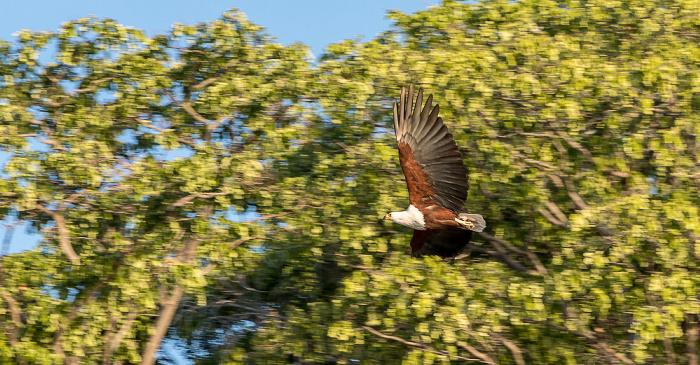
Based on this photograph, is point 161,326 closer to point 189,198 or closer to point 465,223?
point 189,198

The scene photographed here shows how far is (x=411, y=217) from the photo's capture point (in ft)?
33.6

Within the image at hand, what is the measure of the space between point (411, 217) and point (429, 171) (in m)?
0.57

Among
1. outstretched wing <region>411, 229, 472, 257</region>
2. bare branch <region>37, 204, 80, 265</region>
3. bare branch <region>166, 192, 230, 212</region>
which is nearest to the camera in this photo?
outstretched wing <region>411, 229, 472, 257</region>

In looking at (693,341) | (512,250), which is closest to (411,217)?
(512,250)

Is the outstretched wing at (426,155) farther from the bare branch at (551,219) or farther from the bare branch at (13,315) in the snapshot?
the bare branch at (13,315)

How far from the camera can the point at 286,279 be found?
15.3 m

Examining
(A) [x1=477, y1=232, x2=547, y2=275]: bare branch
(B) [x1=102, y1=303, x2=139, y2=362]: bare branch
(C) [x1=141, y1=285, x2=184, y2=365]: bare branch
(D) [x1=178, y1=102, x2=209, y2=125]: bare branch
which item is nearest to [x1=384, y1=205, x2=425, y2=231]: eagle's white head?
(A) [x1=477, y1=232, x2=547, y2=275]: bare branch

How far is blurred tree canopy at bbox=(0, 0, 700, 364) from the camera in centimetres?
1194

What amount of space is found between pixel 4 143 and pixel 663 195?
411 inches

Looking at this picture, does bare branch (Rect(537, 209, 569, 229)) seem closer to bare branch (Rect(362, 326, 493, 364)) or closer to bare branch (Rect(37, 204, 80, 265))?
bare branch (Rect(362, 326, 493, 364))

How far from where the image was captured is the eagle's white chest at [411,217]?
33.4ft

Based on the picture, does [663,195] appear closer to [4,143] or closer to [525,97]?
[525,97]

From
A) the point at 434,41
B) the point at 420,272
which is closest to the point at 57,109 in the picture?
the point at 434,41

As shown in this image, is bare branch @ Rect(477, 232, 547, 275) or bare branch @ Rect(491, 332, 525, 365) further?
bare branch @ Rect(477, 232, 547, 275)
